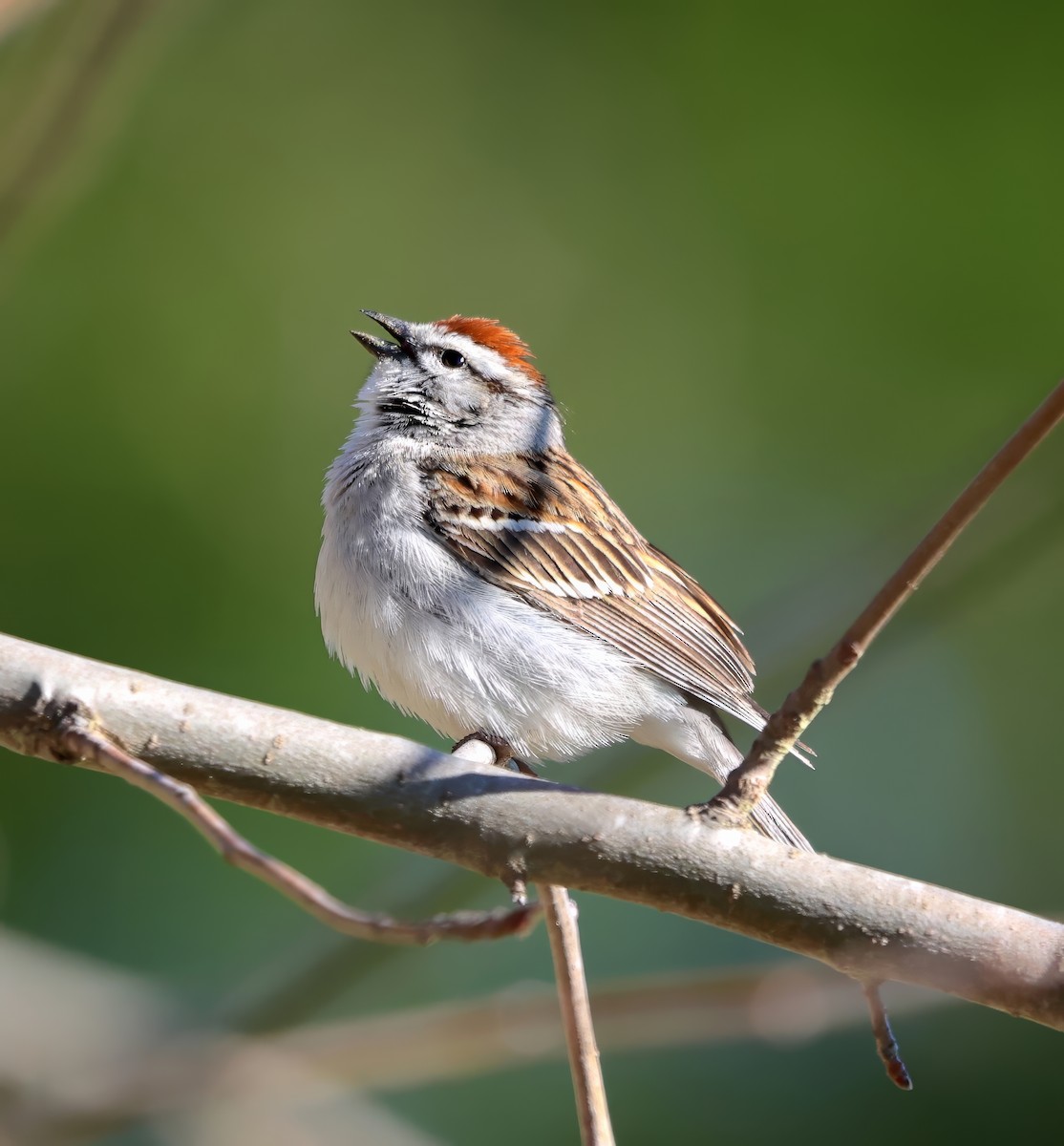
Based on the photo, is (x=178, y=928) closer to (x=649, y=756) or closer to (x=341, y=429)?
(x=341, y=429)

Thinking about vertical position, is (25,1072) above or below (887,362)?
below

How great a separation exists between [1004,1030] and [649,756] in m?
2.68

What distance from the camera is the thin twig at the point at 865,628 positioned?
178 cm

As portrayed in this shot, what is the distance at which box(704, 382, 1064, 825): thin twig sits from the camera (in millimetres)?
1780

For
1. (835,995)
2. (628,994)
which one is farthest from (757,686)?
(628,994)

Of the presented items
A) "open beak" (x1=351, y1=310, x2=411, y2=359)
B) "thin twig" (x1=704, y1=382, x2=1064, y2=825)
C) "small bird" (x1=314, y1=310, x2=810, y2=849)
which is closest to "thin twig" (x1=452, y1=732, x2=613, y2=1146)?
"thin twig" (x1=704, y1=382, x2=1064, y2=825)

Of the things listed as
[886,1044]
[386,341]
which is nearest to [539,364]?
[386,341]

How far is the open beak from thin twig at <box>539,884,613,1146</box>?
7.80 ft

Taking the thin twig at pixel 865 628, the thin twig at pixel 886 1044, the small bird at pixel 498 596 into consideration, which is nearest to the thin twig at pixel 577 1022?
the thin twig at pixel 865 628

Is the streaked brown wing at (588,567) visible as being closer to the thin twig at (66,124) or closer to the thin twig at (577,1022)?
the thin twig at (577,1022)

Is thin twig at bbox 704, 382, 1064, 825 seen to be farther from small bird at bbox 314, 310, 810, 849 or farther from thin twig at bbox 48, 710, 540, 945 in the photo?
small bird at bbox 314, 310, 810, 849

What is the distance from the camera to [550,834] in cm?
214

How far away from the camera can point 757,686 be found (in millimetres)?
3736

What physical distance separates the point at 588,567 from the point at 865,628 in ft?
7.07
